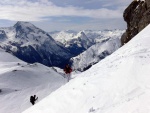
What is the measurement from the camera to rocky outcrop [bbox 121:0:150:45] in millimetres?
53719

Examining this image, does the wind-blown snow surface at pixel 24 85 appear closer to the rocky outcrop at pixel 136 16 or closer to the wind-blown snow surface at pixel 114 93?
the rocky outcrop at pixel 136 16

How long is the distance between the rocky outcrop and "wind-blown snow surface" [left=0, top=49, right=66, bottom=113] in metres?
26.9

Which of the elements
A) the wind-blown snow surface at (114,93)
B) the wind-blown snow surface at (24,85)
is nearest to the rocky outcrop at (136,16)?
the wind-blown snow surface at (24,85)

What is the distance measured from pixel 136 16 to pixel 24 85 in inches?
1792

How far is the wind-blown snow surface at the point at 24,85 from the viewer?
205ft

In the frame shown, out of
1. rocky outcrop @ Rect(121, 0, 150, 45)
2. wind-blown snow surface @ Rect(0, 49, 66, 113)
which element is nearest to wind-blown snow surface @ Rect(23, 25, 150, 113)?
rocky outcrop @ Rect(121, 0, 150, 45)

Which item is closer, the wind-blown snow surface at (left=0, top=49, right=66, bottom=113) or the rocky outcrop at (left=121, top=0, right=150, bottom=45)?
the rocky outcrop at (left=121, top=0, right=150, bottom=45)

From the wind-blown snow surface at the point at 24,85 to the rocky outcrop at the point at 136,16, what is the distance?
2689 cm

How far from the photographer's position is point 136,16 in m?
61.2

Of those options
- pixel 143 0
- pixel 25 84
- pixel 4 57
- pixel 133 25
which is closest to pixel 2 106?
pixel 25 84

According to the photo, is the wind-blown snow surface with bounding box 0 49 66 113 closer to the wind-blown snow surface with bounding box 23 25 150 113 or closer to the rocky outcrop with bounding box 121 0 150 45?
the rocky outcrop with bounding box 121 0 150 45

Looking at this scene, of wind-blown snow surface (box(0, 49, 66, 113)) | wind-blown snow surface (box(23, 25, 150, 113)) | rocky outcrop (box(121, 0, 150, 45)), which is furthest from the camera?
→ wind-blown snow surface (box(0, 49, 66, 113))

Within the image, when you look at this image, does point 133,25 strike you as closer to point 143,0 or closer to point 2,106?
point 143,0

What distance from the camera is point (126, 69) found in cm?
1997
